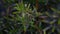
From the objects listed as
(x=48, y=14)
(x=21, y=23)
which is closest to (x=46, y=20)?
(x=48, y=14)

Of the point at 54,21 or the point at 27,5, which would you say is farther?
the point at 27,5

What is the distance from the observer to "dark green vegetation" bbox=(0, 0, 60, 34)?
153 centimetres

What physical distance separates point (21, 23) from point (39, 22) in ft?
0.53

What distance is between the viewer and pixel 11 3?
169 cm

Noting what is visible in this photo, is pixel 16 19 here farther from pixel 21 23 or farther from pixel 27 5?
pixel 27 5

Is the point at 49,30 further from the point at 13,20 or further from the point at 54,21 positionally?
the point at 13,20

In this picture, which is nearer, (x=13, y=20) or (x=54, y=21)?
(x=54, y=21)

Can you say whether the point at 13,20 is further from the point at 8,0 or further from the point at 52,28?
the point at 52,28

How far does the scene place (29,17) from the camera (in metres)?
1.56

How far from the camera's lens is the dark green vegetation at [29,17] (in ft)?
5.03

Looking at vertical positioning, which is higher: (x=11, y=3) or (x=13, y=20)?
(x=11, y=3)

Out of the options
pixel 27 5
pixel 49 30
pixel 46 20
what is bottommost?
pixel 49 30

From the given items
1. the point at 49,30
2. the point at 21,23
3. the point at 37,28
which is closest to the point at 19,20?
the point at 21,23

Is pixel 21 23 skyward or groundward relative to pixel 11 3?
groundward
